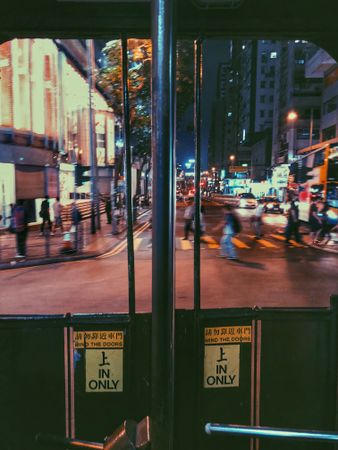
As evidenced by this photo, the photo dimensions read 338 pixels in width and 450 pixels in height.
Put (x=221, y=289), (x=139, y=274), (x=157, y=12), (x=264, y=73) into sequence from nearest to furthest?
(x=157, y=12)
(x=221, y=289)
(x=139, y=274)
(x=264, y=73)

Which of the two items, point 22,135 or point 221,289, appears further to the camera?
point 22,135

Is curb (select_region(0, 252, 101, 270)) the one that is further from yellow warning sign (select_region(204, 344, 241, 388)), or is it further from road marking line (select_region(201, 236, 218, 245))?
yellow warning sign (select_region(204, 344, 241, 388))

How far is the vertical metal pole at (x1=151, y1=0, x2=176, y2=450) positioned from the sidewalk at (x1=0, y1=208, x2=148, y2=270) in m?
11.5

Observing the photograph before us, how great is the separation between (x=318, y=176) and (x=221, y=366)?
2153 centimetres

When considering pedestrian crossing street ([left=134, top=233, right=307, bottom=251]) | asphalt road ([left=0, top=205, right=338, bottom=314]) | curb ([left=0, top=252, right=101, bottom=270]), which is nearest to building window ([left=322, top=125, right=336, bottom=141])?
pedestrian crossing street ([left=134, top=233, right=307, bottom=251])

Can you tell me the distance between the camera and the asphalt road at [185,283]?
8617 millimetres

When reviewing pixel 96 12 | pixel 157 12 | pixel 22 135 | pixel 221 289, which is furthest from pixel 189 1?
pixel 22 135

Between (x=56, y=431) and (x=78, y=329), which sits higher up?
(x=78, y=329)

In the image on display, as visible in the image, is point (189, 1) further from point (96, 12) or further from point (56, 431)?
point (56, 431)

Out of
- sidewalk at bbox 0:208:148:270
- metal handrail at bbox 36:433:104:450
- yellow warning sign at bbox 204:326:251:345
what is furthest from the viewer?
sidewalk at bbox 0:208:148:270

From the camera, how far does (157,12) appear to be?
1989 millimetres

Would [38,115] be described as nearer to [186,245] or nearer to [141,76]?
[186,245]

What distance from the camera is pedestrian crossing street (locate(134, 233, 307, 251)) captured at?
1659 cm

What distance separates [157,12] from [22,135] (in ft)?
73.0
